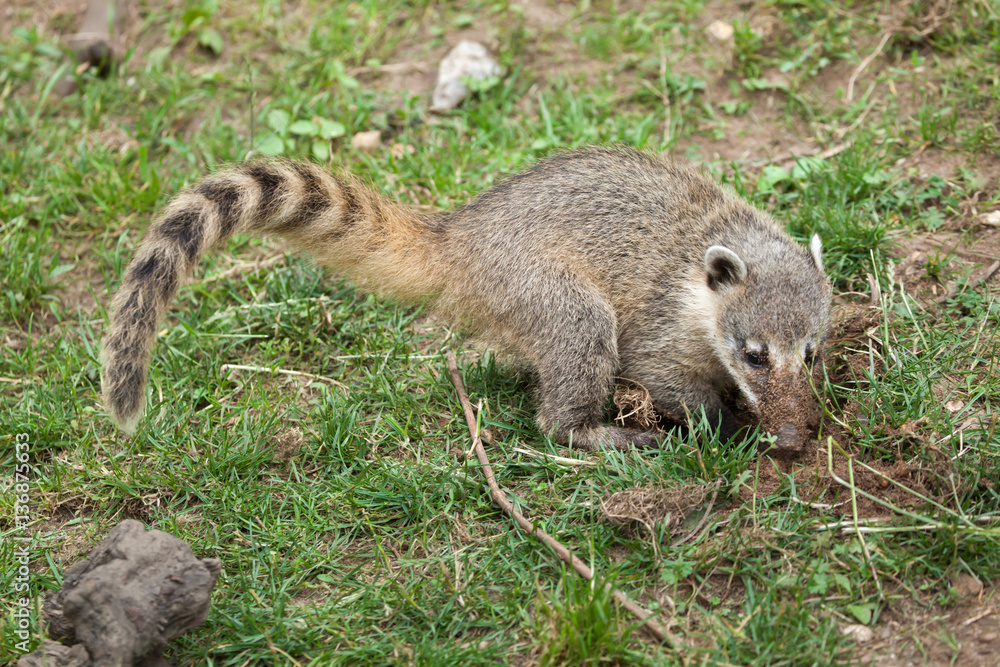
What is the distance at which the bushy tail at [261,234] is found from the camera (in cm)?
396

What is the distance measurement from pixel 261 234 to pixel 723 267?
2.78 m

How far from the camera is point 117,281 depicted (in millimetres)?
5926

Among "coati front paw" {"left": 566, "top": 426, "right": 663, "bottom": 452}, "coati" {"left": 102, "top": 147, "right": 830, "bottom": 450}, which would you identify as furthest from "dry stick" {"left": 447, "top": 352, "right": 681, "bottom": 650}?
"coati front paw" {"left": 566, "top": 426, "right": 663, "bottom": 452}

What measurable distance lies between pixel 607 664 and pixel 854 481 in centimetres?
166

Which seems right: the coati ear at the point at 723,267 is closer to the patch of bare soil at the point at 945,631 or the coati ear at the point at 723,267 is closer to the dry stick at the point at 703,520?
the dry stick at the point at 703,520

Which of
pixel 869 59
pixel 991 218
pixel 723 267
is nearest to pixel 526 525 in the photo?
pixel 723 267

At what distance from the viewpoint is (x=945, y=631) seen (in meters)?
3.42

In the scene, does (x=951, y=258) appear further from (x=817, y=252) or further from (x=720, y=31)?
(x=720, y=31)

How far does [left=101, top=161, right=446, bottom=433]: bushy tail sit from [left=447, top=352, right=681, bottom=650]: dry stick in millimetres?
721

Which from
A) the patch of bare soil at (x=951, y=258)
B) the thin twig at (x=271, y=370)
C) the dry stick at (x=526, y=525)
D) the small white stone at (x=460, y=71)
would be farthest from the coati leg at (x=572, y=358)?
the small white stone at (x=460, y=71)

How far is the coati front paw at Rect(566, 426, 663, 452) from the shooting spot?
4660 millimetres

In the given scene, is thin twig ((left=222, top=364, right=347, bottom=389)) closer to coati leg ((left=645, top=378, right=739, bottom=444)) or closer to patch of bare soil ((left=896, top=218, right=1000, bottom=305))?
coati leg ((left=645, top=378, right=739, bottom=444))

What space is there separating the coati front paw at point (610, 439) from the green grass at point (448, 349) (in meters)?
0.19

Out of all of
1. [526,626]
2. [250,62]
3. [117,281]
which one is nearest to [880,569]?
[526,626]
